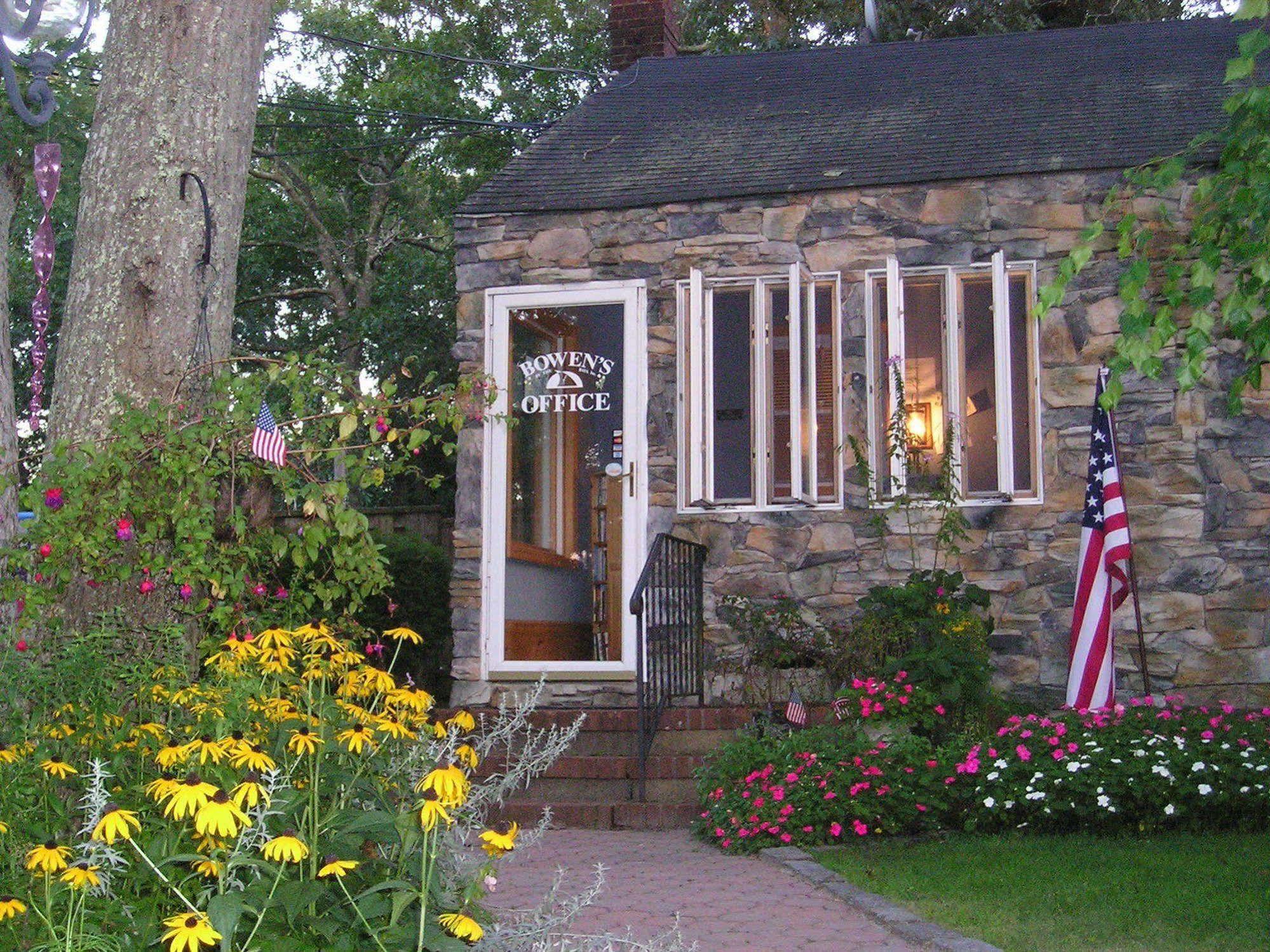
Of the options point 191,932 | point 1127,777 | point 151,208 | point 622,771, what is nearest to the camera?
point 191,932

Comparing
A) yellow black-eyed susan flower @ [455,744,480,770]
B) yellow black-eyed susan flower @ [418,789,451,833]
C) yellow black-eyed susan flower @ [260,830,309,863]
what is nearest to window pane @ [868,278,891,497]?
yellow black-eyed susan flower @ [455,744,480,770]

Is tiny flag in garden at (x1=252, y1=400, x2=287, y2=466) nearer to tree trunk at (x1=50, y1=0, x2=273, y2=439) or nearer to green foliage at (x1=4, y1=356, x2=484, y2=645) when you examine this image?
green foliage at (x1=4, y1=356, x2=484, y2=645)

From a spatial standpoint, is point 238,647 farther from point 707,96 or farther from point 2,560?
point 707,96

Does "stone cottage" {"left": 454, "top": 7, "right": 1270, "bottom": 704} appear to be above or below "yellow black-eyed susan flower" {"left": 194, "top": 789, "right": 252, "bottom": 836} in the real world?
above

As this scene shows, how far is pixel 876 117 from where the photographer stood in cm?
866

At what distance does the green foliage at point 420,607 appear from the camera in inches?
398

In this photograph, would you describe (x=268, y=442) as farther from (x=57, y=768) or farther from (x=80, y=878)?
(x=80, y=878)

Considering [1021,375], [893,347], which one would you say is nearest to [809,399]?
[893,347]

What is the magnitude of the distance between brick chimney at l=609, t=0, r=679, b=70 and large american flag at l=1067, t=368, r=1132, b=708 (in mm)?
5407

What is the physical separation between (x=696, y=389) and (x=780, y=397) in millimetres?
655

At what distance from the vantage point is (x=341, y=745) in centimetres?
307

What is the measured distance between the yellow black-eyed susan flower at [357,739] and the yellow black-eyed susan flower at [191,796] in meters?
0.42

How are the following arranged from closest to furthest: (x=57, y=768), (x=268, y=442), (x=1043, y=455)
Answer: (x=57, y=768), (x=268, y=442), (x=1043, y=455)

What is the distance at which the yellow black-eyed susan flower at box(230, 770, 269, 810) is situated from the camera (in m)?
2.49
